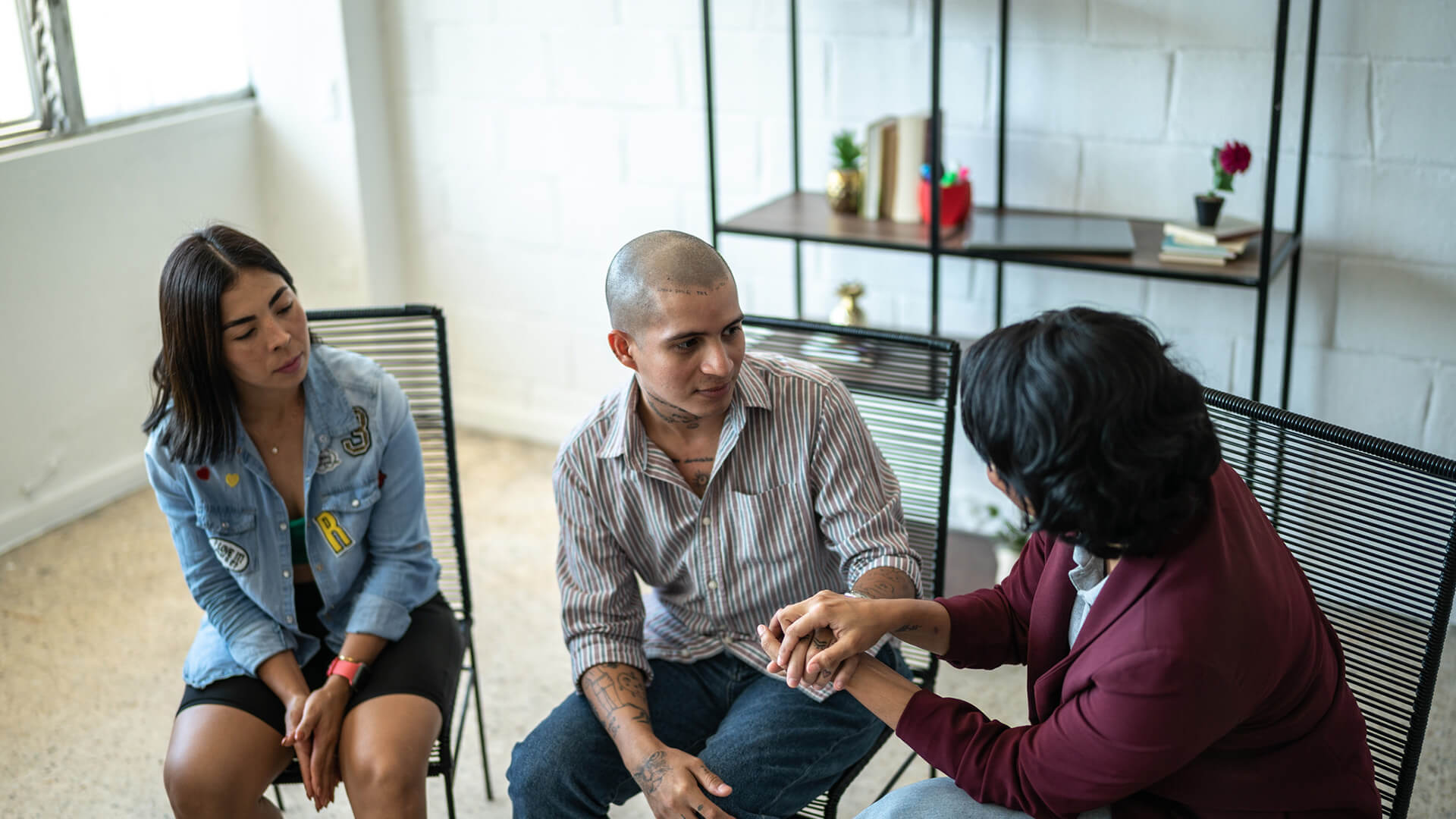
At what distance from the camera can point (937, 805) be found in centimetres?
131

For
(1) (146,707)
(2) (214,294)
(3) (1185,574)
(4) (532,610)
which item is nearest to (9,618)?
(1) (146,707)

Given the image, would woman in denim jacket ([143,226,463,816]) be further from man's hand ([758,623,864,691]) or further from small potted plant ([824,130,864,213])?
small potted plant ([824,130,864,213])

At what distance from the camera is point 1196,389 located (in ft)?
3.64

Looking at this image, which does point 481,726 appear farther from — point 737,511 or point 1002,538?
point 1002,538

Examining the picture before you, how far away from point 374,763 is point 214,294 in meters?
0.63

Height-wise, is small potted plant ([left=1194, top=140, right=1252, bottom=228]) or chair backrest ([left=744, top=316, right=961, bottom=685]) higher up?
small potted plant ([left=1194, top=140, right=1252, bottom=228])

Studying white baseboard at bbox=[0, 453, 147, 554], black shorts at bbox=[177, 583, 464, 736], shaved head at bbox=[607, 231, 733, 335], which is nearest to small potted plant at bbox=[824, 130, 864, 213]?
shaved head at bbox=[607, 231, 733, 335]

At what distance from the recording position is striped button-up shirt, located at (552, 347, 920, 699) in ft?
5.20

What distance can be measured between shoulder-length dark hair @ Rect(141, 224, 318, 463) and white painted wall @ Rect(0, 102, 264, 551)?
146 cm

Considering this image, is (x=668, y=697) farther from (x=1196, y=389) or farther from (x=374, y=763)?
(x=1196, y=389)

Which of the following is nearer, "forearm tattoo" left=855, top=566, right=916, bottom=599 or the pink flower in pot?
"forearm tattoo" left=855, top=566, right=916, bottom=599

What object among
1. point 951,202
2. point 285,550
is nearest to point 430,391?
point 285,550

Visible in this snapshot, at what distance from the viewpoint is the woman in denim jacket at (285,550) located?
5.20 feet

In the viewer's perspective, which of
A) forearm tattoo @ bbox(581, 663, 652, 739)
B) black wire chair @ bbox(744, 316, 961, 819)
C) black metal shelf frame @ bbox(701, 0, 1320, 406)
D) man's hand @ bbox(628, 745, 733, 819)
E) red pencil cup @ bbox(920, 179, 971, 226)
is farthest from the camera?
red pencil cup @ bbox(920, 179, 971, 226)
